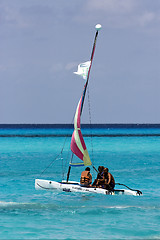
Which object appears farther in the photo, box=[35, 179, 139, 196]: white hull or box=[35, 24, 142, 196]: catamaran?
box=[35, 24, 142, 196]: catamaran

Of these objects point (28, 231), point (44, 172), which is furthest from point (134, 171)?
point (28, 231)

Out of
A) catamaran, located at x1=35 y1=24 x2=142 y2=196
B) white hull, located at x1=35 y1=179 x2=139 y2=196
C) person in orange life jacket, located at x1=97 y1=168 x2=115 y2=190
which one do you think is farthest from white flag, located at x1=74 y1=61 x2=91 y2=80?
white hull, located at x1=35 y1=179 x2=139 y2=196

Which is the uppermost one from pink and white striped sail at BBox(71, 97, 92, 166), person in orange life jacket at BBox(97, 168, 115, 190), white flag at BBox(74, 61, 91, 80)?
white flag at BBox(74, 61, 91, 80)

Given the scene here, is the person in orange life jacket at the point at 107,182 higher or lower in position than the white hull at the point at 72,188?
higher

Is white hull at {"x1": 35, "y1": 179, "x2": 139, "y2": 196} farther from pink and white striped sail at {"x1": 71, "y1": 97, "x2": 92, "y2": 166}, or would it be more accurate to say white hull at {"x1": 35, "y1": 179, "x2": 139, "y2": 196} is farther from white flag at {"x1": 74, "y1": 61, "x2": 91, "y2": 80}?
white flag at {"x1": 74, "y1": 61, "x2": 91, "y2": 80}

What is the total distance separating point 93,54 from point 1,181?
9988mm

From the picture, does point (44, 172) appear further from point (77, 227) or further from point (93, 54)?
point (77, 227)

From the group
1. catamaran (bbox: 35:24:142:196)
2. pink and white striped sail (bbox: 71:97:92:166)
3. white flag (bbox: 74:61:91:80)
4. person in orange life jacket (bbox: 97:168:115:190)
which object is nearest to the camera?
person in orange life jacket (bbox: 97:168:115:190)

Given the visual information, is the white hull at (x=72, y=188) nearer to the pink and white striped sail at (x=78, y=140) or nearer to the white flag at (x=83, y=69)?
the pink and white striped sail at (x=78, y=140)

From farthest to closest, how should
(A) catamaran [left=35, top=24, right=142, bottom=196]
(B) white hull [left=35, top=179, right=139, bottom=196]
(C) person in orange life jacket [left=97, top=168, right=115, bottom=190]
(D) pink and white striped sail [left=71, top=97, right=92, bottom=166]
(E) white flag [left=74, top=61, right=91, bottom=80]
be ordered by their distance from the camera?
(E) white flag [left=74, top=61, right=91, bottom=80]
(D) pink and white striped sail [left=71, top=97, right=92, bottom=166]
(A) catamaran [left=35, top=24, right=142, bottom=196]
(C) person in orange life jacket [left=97, top=168, right=115, bottom=190]
(B) white hull [left=35, top=179, right=139, bottom=196]

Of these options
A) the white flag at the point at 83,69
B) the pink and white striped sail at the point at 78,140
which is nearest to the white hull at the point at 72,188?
the pink and white striped sail at the point at 78,140

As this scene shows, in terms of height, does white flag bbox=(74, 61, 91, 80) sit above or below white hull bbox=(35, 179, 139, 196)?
above

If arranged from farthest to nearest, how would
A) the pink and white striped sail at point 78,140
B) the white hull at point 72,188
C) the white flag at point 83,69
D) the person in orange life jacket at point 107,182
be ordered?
the white flag at point 83,69 → the pink and white striped sail at point 78,140 → the person in orange life jacket at point 107,182 → the white hull at point 72,188

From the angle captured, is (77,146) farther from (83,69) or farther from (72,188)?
(83,69)
